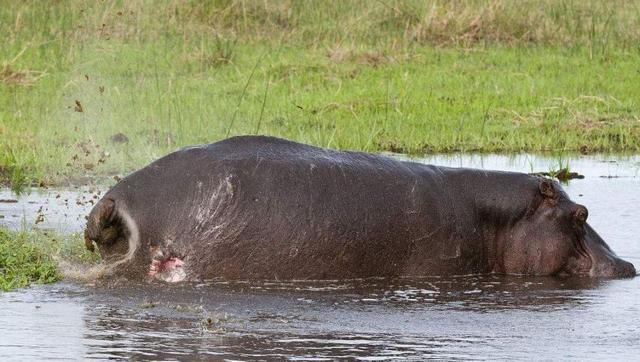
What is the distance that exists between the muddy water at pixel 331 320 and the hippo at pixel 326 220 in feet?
0.35

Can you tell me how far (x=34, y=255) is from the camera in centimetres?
676

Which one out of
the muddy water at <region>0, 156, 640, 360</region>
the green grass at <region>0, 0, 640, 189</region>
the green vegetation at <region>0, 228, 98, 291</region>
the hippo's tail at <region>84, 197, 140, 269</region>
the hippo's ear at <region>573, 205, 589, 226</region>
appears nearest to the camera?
the muddy water at <region>0, 156, 640, 360</region>

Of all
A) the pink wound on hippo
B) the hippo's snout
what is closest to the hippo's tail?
the pink wound on hippo

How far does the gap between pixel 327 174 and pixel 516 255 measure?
3.70ft

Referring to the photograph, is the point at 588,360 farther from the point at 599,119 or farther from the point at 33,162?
the point at 599,119

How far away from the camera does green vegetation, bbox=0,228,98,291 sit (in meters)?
6.41

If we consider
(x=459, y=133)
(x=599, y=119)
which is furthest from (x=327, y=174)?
(x=599, y=119)

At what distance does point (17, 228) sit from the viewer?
7.69 m

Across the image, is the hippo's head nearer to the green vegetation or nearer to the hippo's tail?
the hippo's tail

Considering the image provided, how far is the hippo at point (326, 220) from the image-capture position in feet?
20.6

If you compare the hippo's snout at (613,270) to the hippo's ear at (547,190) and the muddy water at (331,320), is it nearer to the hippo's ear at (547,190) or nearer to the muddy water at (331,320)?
the muddy water at (331,320)

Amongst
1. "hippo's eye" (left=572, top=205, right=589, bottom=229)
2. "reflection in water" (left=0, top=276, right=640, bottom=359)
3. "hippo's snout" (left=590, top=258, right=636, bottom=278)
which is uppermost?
"hippo's eye" (left=572, top=205, right=589, bottom=229)

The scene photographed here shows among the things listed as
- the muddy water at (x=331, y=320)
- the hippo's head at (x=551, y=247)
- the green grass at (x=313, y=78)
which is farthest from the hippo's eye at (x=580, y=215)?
the green grass at (x=313, y=78)

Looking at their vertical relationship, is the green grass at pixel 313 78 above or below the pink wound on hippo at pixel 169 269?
above
